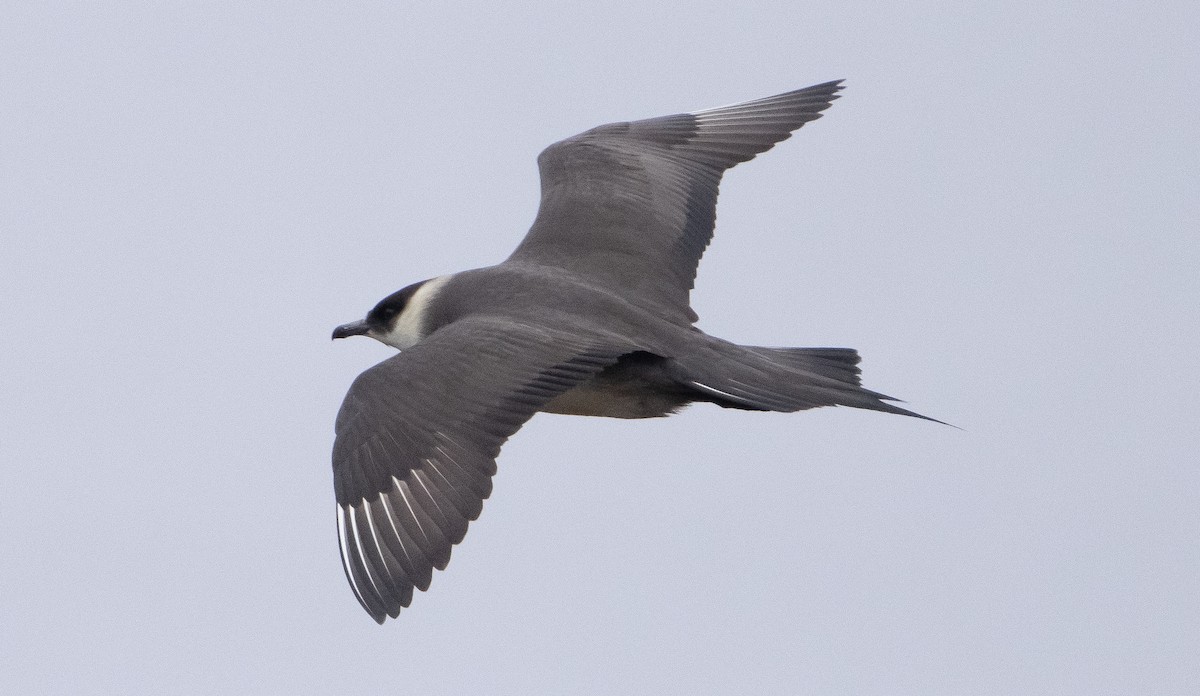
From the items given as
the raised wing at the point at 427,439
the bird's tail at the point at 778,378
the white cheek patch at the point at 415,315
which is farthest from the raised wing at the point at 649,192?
the raised wing at the point at 427,439

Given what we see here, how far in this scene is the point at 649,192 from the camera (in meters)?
7.84

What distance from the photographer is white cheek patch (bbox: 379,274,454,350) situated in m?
7.36

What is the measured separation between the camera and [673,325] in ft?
22.6

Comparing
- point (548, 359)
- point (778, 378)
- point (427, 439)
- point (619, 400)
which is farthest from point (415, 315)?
point (778, 378)

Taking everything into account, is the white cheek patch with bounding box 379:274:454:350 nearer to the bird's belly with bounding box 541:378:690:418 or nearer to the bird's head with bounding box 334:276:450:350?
the bird's head with bounding box 334:276:450:350

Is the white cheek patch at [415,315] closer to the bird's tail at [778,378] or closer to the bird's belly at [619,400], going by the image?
the bird's belly at [619,400]

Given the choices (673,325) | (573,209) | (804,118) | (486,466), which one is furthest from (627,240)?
(486,466)

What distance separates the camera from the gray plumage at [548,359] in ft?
19.9

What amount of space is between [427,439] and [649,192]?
209cm

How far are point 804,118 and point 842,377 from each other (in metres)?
2.08

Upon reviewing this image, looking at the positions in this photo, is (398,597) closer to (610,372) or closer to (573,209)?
(610,372)

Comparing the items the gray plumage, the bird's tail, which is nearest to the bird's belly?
the gray plumage

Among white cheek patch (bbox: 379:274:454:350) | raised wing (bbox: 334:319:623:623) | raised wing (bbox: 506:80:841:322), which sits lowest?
raised wing (bbox: 334:319:623:623)

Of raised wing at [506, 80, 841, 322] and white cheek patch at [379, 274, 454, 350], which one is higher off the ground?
raised wing at [506, 80, 841, 322]
